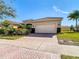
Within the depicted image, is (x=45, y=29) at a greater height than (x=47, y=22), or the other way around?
(x=47, y=22)

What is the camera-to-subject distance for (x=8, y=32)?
22531 mm

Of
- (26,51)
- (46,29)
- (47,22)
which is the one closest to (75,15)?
(47,22)

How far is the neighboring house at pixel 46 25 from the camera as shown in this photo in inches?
1029

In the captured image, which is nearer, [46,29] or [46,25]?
[46,25]

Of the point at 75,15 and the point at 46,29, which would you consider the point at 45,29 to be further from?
the point at 75,15

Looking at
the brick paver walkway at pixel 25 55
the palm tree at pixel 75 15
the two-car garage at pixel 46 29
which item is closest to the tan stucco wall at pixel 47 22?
the two-car garage at pixel 46 29

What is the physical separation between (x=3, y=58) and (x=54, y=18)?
20350 millimetres

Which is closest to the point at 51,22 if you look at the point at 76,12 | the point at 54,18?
the point at 54,18

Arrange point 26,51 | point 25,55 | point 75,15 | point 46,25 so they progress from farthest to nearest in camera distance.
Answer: point 75,15 → point 46,25 → point 26,51 → point 25,55

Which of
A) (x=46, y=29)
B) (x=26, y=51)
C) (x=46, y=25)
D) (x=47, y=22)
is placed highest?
(x=47, y=22)

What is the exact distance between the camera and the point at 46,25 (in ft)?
88.4

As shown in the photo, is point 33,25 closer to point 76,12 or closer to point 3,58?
point 76,12

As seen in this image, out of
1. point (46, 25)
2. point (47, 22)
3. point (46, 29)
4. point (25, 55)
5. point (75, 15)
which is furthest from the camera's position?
point (75, 15)

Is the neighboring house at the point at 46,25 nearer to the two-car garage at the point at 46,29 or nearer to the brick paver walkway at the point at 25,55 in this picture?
the two-car garage at the point at 46,29
